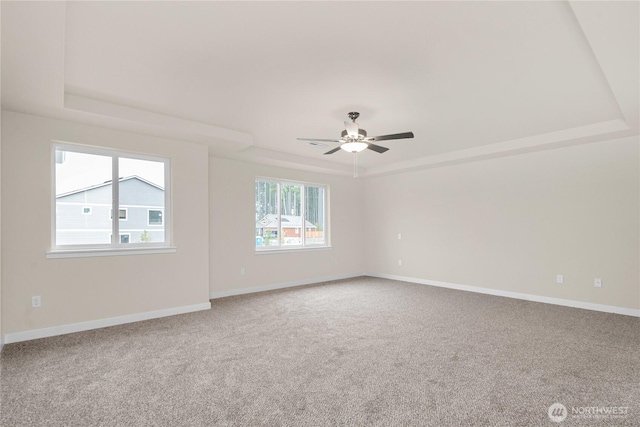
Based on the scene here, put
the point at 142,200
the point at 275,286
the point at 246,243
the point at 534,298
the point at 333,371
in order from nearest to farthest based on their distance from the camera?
1. the point at 333,371
2. the point at 142,200
3. the point at 534,298
4. the point at 246,243
5. the point at 275,286

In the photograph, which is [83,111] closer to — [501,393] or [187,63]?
[187,63]

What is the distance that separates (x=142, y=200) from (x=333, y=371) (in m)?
3.23

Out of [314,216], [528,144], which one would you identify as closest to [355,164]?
[314,216]

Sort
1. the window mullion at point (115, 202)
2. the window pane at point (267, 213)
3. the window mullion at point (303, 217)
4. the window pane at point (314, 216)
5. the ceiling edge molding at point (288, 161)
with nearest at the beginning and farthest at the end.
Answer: the window mullion at point (115, 202)
the ceiling edge molding at point (288, 161)
the window pane at point (267, 213)
the window mullion at point (303, 217)
the window pane at point (314, 216)

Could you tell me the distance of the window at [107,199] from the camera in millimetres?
3754

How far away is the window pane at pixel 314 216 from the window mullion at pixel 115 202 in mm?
3550

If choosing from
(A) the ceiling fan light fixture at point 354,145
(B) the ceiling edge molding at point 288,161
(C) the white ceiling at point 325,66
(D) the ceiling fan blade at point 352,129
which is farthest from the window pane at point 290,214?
(D) the ceiling fan blade at point 352,129

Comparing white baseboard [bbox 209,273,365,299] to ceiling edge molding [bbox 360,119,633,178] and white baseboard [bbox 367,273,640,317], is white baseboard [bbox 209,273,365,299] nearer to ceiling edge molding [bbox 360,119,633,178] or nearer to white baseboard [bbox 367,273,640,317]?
white baseboard [bbox 367,273,640,317]

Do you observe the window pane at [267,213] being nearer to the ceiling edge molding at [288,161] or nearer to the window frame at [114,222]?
the ceiling edge molding at [288,161]

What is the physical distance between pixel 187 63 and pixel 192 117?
1.36 meters

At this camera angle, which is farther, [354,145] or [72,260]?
[354,145]

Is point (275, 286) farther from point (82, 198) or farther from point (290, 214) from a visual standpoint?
point (82, 198)

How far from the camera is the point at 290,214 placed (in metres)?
6.68

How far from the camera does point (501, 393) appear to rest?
2307 millimetres
